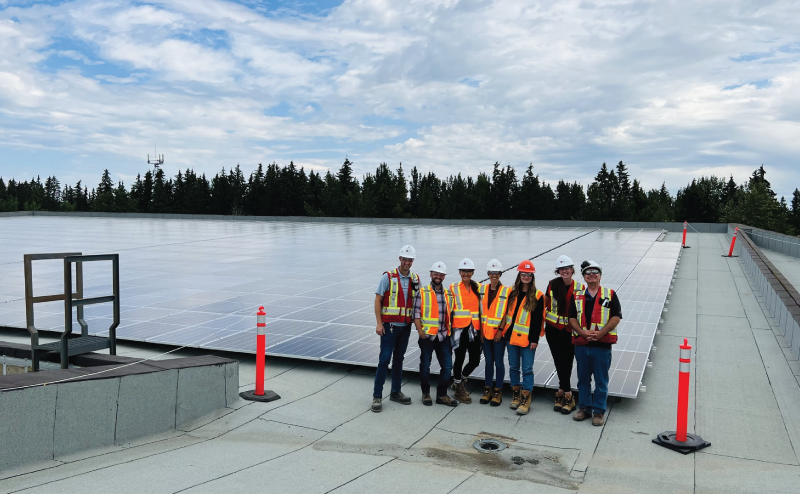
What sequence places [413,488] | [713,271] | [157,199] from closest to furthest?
1. [413,488]
2. [713,271]
3. [157,199]

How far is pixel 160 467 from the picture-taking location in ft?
19.8

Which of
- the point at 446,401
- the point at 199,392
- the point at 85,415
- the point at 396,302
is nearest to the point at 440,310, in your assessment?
the point at 396,302

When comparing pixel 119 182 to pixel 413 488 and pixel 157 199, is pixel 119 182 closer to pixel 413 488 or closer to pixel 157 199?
pixel 157 199

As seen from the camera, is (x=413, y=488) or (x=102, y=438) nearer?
(x=413, y=488)

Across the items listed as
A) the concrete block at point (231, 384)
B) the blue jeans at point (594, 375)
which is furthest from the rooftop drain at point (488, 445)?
the concrete block at point (231, 384)

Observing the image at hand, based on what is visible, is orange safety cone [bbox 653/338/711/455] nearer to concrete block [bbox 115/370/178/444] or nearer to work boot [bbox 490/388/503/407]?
work boot [bbox 490/388/503/407]

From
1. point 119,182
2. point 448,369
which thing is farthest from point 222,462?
point 119,182

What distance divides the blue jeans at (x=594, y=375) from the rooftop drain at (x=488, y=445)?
1.30 metres

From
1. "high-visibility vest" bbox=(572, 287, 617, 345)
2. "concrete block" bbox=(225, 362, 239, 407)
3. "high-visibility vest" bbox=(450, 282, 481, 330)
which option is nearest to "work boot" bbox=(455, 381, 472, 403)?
"high-visibility vest" bbox=(450, 282, 481, 330)

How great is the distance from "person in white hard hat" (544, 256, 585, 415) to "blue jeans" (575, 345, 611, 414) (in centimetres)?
21

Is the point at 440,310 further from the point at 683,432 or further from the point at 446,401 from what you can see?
the point at 683,432

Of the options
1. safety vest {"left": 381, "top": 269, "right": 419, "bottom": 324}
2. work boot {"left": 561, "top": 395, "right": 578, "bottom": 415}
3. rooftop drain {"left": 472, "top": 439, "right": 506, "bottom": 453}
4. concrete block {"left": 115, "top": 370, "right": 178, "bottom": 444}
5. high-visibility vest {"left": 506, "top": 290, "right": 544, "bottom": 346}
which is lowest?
rooftop drain {"left": 472, "top": 439, "right": 506, "bottom": 453}

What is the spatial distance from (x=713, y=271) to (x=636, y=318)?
1079 cm

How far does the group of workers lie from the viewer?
7512 mm
